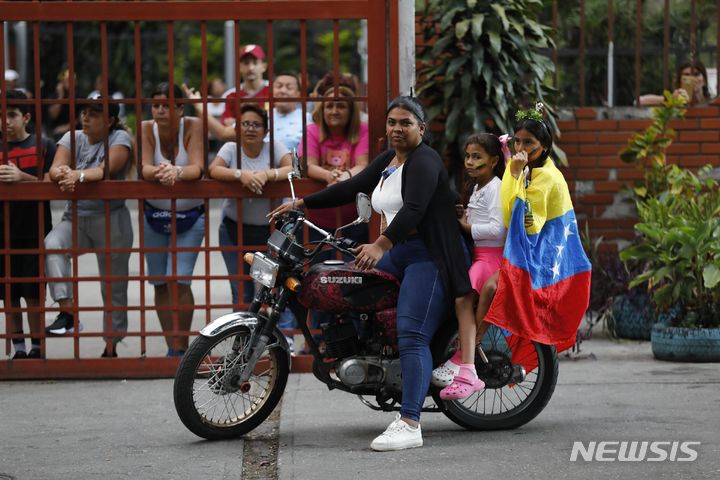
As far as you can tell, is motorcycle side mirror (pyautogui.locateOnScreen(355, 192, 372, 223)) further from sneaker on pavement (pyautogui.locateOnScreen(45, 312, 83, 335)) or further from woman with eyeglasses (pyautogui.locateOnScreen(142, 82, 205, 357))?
sneaker on pavement (pyautogui.locateOnScreen(45, 312, 83, 335))

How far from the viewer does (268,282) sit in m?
6.61

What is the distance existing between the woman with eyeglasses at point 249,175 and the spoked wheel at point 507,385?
2143 millimetres

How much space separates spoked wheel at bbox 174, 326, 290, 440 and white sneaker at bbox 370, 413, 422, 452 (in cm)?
68

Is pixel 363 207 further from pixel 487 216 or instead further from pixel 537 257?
pixel 537 257

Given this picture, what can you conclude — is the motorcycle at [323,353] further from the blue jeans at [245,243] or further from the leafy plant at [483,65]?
the leafy plant at [483,65]

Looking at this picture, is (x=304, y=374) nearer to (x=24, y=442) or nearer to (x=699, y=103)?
(x=24, y=442)

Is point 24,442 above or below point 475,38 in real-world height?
below

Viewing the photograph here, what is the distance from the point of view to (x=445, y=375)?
263 inches

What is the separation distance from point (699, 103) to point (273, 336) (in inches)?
207

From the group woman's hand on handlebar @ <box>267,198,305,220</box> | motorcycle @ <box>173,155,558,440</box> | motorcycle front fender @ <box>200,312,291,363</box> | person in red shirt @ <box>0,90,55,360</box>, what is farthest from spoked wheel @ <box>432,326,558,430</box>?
person in red shirt @ <box>0,90,55,360</box>

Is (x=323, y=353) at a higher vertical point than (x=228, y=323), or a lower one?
lower

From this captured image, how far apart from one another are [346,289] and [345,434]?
0.84 metres

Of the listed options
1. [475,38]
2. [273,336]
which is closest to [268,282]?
[273,336]

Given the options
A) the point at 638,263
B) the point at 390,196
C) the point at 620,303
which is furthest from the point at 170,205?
the point at 638,263
